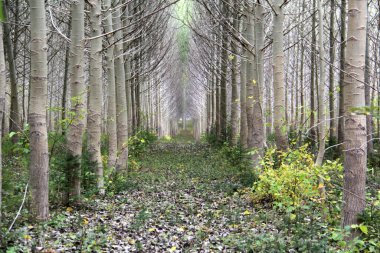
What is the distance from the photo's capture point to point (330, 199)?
18.8 feet

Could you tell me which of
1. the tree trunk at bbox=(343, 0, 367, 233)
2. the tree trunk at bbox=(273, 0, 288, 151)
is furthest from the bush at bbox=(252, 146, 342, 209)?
the tree trunk at bbox=(343, 0, 367, 233)

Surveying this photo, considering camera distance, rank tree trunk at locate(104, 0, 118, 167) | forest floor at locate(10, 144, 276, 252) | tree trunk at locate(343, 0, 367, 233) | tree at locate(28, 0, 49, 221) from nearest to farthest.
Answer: tree trunk at locate(343, 0, 367, 233) → forest floor at locate(10, 144, 276, 252) → tree at locate(28, 0, 49, 221) → tree trunk at locate(104, 0, 118, 167)

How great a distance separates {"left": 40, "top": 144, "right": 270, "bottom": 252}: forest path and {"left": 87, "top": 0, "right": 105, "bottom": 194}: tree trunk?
2.55 feet

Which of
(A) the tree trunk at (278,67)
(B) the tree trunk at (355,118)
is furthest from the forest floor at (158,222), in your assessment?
(A) the tree trunk at (278,67)

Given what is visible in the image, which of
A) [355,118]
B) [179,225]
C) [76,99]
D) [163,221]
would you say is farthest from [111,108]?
[355,118]

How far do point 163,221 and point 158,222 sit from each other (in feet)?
0.32

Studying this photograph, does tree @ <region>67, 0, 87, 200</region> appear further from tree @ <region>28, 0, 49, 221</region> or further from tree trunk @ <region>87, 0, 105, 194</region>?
tree @ <region>28, 0, 49, 221</region>

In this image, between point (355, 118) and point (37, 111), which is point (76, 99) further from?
point (355, 118)

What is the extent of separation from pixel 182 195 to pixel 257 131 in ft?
7.94

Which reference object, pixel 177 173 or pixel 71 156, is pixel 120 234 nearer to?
pixel 71 156

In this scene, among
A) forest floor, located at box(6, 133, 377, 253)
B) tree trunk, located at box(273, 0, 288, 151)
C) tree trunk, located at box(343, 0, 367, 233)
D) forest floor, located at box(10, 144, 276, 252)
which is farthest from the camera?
tree trunk, located at box(273, 0, 288, 151)

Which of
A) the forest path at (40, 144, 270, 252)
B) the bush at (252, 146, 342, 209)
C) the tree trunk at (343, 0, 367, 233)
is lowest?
the forest path at (40, 144, 270, 252)

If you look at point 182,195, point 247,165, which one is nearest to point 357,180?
point 182,195

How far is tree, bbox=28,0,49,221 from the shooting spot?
4.82m
